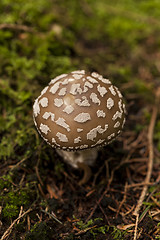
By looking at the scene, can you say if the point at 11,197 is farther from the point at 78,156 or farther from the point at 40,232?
the point at 78,156

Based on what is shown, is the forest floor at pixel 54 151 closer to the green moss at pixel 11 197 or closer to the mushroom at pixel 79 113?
the green moss at pixel 11 197

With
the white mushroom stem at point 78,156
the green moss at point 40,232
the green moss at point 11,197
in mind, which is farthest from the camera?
the white mushroom stem at point 78,156

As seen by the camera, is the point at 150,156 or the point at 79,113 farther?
the point at 150,156

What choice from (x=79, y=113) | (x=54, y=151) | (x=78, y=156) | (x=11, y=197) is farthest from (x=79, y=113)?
(x=11, y=197)

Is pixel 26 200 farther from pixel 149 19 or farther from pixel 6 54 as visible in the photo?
pixel 149 19

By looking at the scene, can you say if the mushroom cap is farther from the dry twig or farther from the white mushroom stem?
the dry twig

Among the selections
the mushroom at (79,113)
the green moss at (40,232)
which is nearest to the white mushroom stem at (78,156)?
the mushroom at (79,113)

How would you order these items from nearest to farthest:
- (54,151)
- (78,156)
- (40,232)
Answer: (40,232), (78,156), (54,151)
